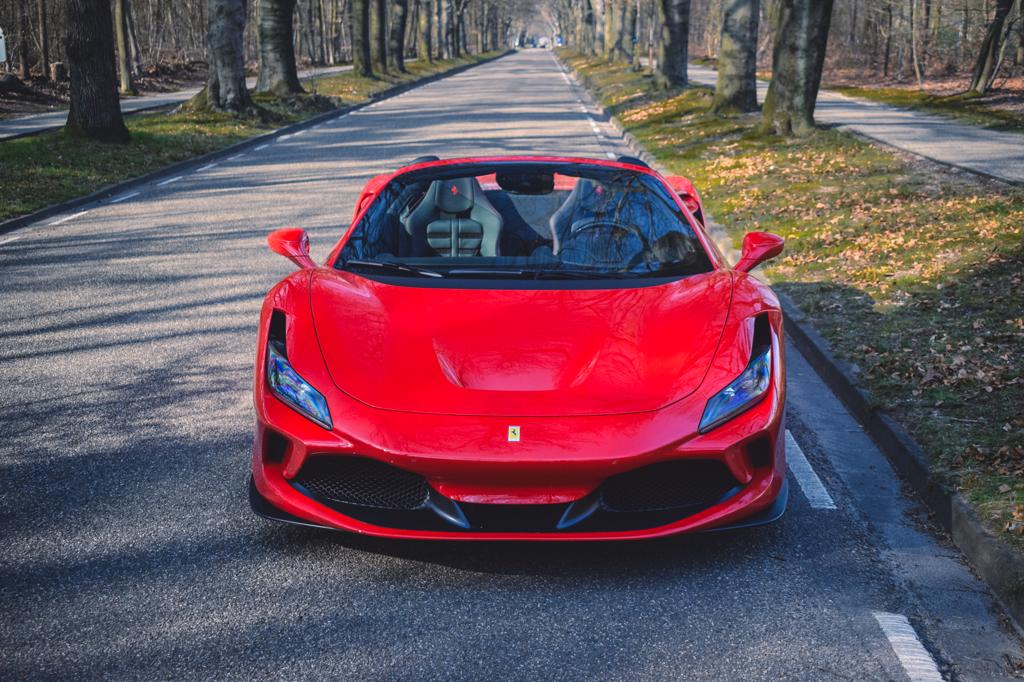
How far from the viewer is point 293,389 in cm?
370

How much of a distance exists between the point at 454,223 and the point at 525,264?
526 mm

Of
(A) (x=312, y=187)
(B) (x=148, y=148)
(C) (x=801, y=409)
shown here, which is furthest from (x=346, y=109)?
(C) (x=801, y=409)

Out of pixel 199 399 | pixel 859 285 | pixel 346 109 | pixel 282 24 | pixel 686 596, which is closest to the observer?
pixel 686 596

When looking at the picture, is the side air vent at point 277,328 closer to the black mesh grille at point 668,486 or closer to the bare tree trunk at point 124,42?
the black mesh grille at point 668,486

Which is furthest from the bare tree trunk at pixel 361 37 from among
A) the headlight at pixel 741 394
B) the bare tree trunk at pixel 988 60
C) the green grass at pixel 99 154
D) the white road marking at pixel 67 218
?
the headlight at pixel 741 394

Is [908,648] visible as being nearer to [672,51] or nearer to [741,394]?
[741,394]

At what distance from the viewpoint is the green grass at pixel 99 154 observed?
1401 cm

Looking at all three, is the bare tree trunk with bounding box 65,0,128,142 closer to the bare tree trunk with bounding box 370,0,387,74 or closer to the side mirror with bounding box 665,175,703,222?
the side mirror with bounding box 665,175,703,222

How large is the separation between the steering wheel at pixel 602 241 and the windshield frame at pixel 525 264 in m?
0.10

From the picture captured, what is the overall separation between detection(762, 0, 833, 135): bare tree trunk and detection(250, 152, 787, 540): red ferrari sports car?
13.9 metres

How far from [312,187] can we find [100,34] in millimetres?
6063

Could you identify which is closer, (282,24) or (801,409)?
(801,409)

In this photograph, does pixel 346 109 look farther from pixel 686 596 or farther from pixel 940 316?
pixel 686 596

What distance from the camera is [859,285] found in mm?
8148
